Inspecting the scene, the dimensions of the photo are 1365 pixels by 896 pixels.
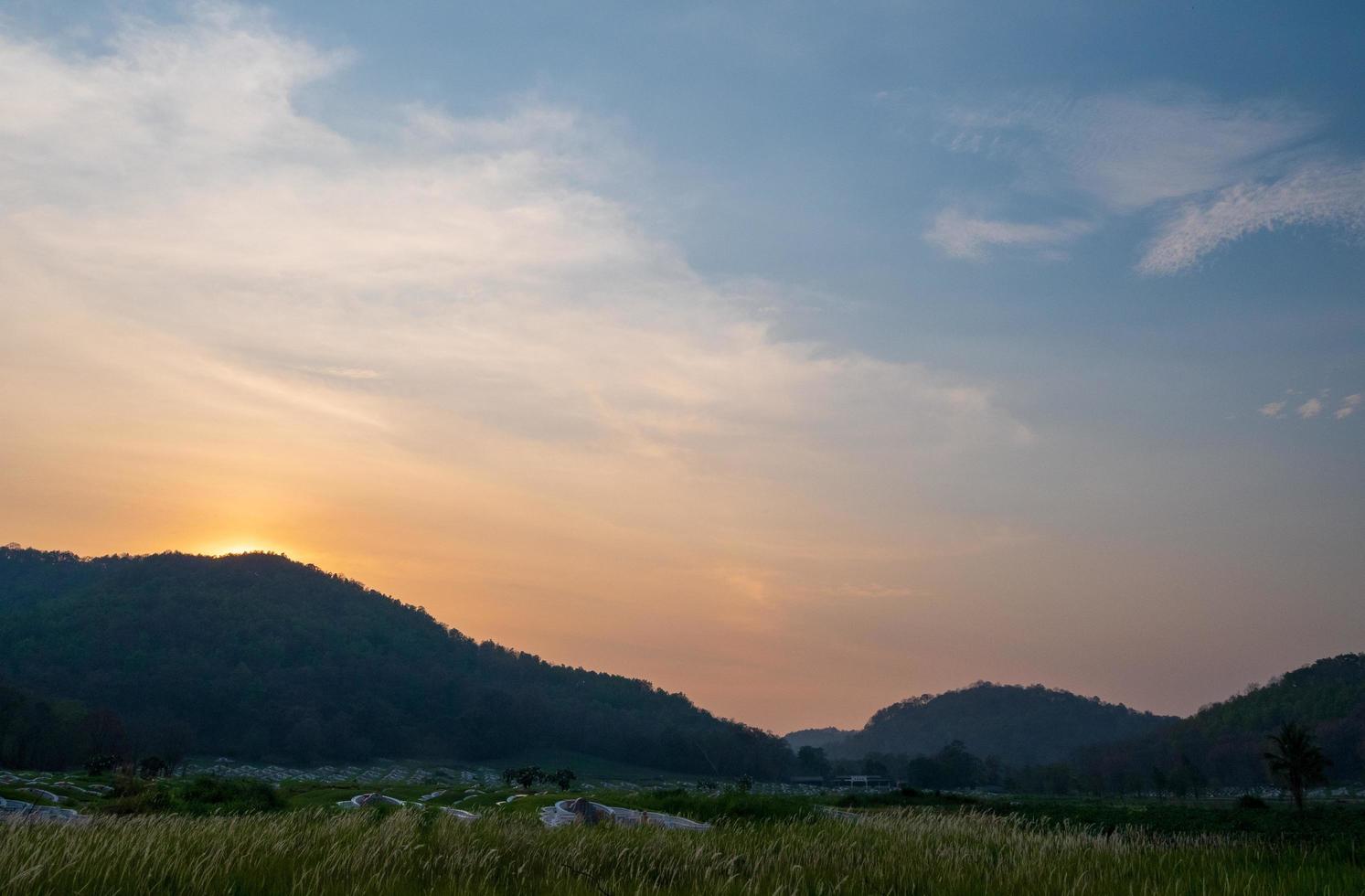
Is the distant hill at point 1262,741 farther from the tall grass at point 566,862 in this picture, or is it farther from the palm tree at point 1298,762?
the tall grass at point 566,862

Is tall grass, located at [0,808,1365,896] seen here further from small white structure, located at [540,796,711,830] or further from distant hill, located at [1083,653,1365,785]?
distant hill, located at [1083,653,1365,785]

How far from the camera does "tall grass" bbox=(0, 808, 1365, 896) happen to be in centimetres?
817

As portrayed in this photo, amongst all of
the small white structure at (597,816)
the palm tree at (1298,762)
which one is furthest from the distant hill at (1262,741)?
the small white structure at (597,816)

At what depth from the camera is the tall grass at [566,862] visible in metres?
8.17

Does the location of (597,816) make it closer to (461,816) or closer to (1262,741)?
(461,816)

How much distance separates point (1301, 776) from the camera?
76062 mm

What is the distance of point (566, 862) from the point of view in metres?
10.5

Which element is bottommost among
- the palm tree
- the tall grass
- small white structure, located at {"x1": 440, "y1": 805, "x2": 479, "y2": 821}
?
small white structure, located at {"x1": 440, "y1": 805, "x2": 479, "y2": 821}

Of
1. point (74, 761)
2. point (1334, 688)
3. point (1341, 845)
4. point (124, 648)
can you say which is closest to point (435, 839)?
point (1341, 845)

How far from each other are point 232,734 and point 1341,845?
19610 centimetres

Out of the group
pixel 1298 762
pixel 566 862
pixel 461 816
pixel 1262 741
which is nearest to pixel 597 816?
pixel 461 816

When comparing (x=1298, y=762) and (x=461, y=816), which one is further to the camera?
(x=1298, y=762)

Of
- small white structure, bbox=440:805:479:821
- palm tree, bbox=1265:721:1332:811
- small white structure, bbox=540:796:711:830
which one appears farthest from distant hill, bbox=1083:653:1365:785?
small white structure, bbox=440:805:479:821

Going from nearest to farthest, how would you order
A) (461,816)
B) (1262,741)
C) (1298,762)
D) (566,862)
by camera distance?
(566,862), (461,816), (1298,762), (1262,741)
